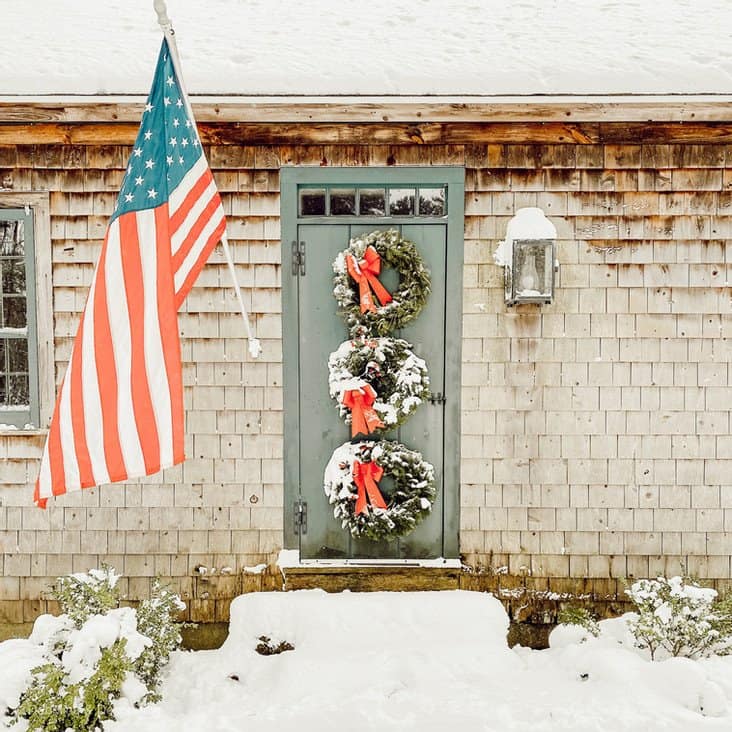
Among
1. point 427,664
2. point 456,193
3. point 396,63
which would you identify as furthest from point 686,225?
point 427,664

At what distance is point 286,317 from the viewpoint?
4184 mm

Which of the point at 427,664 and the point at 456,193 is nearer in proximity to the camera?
the point at 427,664

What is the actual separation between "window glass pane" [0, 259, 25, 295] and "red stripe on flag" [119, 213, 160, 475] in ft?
6.12

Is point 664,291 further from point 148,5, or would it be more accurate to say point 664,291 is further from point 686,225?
point 148,5

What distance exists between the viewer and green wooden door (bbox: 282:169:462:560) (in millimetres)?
4148

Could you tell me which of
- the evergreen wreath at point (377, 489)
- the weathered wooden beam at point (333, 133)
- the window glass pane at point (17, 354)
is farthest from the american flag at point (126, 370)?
the window glass pane at point (17, 354)

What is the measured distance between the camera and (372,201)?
4.14 m

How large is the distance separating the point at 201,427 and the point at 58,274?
141 cm

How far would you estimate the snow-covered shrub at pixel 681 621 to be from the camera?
357 centimetres

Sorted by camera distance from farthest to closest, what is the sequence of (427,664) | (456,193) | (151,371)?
(456,193) → (427,664) → (151,371)

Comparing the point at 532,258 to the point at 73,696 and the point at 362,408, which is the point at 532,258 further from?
the point at 73,696

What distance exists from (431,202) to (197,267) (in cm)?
179

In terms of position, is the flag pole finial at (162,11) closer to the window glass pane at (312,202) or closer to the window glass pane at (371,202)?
the window glass pane at (312,202)

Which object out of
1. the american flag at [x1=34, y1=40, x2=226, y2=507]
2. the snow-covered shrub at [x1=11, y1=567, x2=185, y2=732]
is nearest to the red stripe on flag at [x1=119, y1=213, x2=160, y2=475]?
the american flag at [x1=34, y1=40, x2=226, y2=507]
